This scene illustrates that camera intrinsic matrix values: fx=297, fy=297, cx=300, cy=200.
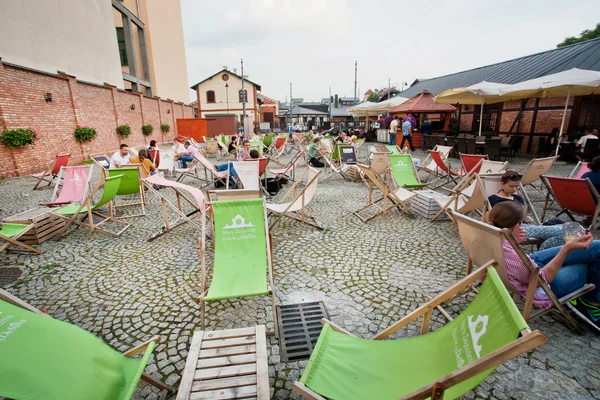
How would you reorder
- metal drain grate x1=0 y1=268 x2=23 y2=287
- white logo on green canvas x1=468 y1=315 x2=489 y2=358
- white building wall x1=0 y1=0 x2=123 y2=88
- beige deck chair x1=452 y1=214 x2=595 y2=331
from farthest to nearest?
white building wall x1=0 y1=0 x2=123 y2=88 < metal drain grate x1=0 y1=268 x2=23 y2=287 < beige deck chair x1=452 y1=214 x2=595 y2=331 < white logo on green canvas x1=468 y1=315 x2=489 y2=358

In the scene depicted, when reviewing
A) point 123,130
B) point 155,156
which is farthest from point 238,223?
point 123,130

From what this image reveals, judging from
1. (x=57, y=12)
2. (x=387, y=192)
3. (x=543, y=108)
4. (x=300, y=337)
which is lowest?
(x=300, y=337)

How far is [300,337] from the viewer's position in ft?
7.80

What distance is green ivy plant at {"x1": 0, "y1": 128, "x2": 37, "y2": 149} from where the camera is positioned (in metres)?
8.39

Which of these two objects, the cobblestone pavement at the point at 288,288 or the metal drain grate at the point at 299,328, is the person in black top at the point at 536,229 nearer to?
the cobblestone pavement at the point at 288,288

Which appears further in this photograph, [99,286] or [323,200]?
[323,200]

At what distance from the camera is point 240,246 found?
117 inches

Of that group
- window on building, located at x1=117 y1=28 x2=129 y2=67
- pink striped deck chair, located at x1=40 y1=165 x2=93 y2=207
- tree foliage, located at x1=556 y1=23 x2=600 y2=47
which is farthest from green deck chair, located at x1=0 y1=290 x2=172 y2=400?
tree foliage, located at x1=556 y1=23 x2=600 y2=47

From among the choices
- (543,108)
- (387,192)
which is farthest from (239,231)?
(543,108)

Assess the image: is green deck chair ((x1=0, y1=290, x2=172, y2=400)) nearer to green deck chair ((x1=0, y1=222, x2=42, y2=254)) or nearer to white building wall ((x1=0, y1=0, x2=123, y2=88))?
green deck chair ((x1=0, y1=222, x2=42, y2=254))

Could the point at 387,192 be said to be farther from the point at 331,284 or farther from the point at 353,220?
the point at 331,284

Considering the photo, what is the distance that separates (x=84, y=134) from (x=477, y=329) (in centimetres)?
1413

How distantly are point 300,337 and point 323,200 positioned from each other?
4.04 meters

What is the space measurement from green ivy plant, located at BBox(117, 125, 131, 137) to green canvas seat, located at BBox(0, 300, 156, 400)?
52.0 feet
